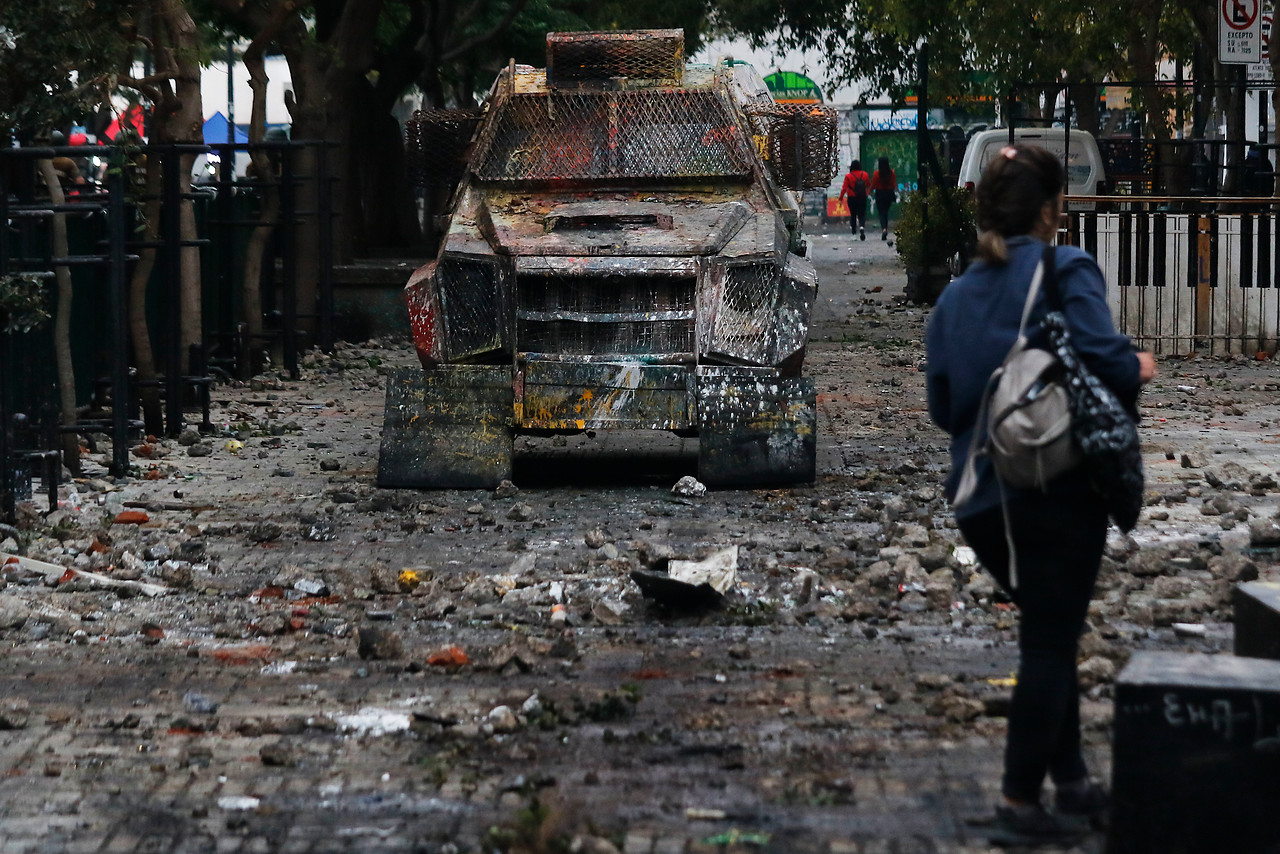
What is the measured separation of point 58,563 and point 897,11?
22624 millimetres

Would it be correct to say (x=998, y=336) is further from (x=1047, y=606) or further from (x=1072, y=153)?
(x=1072, y=153)

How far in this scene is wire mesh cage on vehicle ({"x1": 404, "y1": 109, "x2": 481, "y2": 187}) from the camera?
11.7 metres

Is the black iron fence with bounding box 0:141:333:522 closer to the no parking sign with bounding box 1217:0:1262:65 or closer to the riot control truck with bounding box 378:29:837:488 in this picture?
the riot control truck with bounding box 378:29:837:488

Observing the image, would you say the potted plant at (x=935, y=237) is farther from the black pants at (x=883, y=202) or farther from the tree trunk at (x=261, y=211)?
the black pants at (x=883, y=202)

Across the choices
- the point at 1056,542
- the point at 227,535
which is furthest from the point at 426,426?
the point at 1056,542

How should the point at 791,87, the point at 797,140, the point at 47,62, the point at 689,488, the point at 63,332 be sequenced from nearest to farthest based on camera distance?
1. the point at 689,488
2. the point at 47,62
3. the point at 63,332
4. the point at 797,140
5. the point at 791,87

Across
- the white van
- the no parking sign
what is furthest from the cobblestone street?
the white van

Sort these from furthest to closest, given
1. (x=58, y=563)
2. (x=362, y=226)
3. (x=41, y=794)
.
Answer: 1. (x=362, y=226)
2. (x=58, y=563)
3. (x=41, y=794)

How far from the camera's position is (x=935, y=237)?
77.7 feet

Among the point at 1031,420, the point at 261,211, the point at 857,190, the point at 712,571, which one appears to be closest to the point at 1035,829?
the point at 1031,420

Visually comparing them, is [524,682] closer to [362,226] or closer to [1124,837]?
[1124,837]

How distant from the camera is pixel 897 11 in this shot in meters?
28.6

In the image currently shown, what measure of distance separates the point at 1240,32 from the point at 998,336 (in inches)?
573

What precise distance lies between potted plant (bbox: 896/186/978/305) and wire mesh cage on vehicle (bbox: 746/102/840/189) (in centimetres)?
1161
